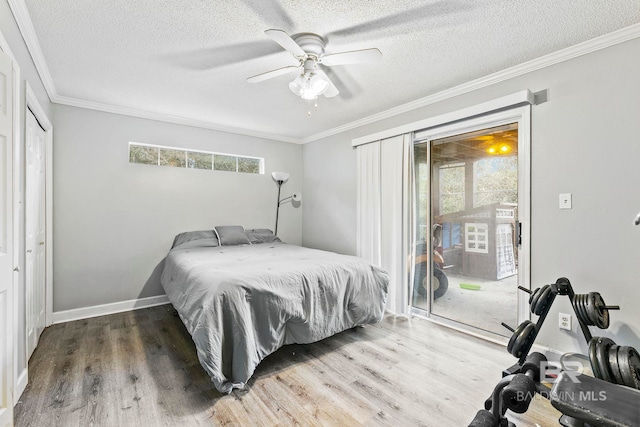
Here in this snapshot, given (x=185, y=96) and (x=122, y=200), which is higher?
(x=185, y=96)

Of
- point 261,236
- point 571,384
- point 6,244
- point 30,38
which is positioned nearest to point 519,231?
point 571,384

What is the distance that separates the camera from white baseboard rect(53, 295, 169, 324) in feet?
10.8

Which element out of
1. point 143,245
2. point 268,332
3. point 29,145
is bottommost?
point 268,332

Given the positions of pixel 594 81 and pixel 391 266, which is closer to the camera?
pixel 594 81

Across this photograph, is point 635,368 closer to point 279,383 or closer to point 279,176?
point 279,383

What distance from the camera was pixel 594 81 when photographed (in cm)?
221

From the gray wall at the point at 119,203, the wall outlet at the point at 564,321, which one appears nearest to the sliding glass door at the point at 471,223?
the wall outlet at the point at 564,321

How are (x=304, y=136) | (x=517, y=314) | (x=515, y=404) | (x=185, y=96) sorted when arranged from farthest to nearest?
(x=304, y=136)
(x=185, y=96)
(x=517, y=314)
(x=515, y=404)

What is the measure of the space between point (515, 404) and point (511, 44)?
240 cm

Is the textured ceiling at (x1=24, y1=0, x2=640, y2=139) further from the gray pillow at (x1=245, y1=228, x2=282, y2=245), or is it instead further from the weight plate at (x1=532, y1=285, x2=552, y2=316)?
the gray pillow at (x1=245, y1=228, x2=282, y2=245)

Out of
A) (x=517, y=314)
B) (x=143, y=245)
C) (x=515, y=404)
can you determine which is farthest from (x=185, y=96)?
(x=517, y=314)

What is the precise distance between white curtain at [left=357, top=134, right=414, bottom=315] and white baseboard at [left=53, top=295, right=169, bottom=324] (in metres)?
2.74

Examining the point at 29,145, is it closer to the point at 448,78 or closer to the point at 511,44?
the point at 448,78

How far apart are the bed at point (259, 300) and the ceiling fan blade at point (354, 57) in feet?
5.41
